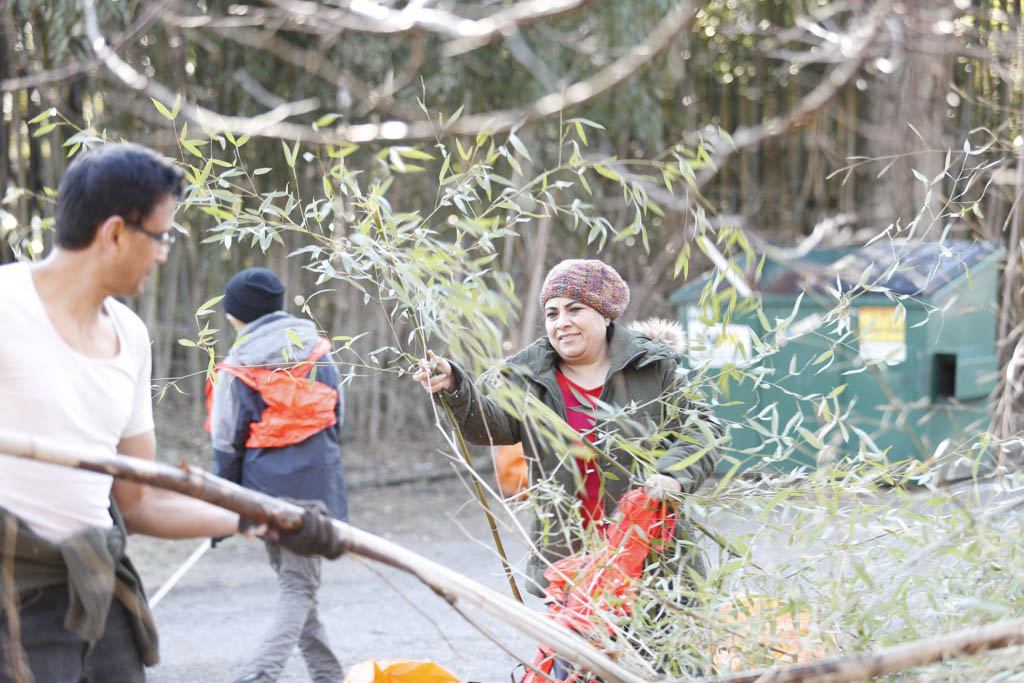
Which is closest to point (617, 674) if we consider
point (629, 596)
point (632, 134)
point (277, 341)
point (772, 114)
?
point (629, 596)

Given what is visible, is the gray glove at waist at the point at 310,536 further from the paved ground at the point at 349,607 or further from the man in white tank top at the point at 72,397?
the paved ground at the point at 349,607

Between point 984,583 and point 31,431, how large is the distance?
1.84 meters

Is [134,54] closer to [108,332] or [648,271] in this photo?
[648,271]

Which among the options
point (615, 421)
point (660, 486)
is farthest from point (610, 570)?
point (615, 421)

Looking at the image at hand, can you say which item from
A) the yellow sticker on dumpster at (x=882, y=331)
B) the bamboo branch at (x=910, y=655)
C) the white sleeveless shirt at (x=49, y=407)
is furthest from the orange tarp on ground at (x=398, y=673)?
the yellow sticker on dumpster at (x=882, y=331)

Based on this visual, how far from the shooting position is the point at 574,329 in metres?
2.97

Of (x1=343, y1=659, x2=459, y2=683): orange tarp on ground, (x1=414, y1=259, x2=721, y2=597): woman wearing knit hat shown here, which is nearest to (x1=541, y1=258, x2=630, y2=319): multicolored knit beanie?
(x1=414, y1=259, x2=721, y2=597): woman wearing knit hat

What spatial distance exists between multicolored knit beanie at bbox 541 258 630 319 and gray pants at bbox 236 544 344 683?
144 cm

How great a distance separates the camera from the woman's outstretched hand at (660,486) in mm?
2430

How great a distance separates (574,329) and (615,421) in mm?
407

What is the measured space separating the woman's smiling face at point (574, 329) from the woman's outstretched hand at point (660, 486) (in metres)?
0.60

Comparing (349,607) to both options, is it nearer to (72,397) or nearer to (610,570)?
(610,570)

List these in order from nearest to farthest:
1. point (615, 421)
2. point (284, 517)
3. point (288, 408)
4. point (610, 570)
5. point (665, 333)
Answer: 1. point (284, 517)
2. point (610, 570)
3. point (615, 421)
4. point (665, 333)
5. point (288, 408)

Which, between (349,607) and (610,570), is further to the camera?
(349,607)
